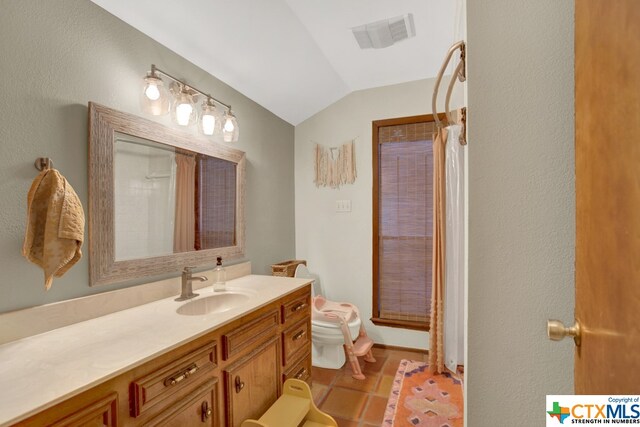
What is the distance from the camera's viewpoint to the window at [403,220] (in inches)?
103

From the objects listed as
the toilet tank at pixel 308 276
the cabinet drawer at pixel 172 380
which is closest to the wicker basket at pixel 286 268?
the toilet tank at pixel 308 276

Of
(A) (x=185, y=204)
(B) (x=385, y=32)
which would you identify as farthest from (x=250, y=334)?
(B) (x=385, y=32)

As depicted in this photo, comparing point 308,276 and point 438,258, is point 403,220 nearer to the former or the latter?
point 438,258

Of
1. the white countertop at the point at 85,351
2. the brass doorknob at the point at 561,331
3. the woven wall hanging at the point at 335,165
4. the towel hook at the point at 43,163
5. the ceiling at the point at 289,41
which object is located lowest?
the white countertop at the point at 85,351

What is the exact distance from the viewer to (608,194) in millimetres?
417

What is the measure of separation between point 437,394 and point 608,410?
1855 millimetres

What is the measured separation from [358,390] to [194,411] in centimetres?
138

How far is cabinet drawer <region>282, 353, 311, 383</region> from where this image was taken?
1725 mm

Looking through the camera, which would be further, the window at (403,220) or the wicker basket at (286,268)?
the window at (403,220)

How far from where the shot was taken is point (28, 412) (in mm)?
643

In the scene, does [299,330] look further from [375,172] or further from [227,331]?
[375,172]

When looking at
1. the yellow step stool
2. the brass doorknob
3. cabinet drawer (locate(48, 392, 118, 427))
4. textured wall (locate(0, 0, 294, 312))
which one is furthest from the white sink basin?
the brass doorknob

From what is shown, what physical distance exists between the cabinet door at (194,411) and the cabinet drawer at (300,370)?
58 cm

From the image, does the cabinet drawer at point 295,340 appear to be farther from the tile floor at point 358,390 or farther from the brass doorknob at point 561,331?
the brass doorknob at point 561,331
